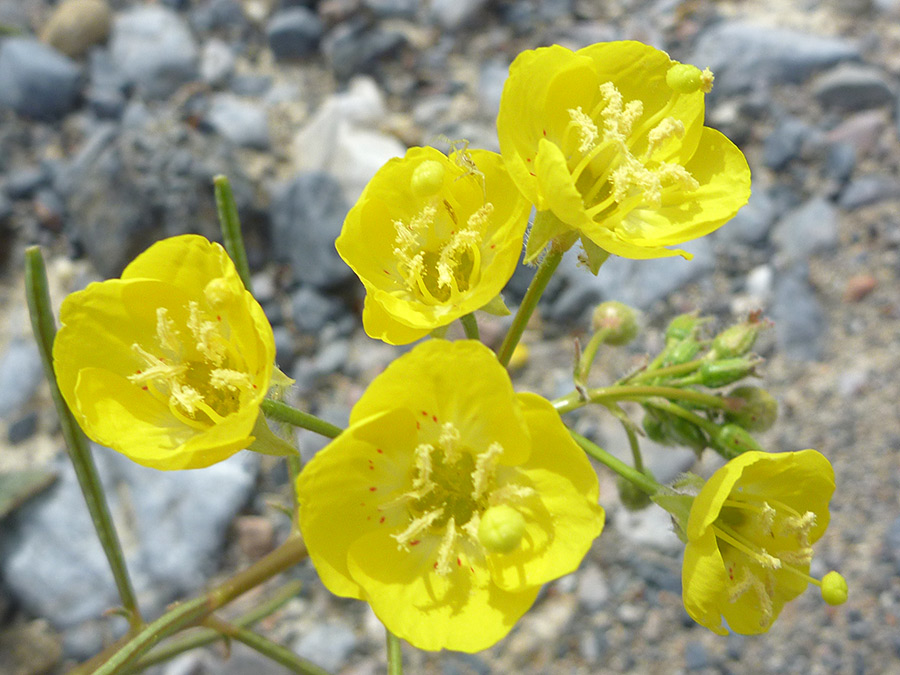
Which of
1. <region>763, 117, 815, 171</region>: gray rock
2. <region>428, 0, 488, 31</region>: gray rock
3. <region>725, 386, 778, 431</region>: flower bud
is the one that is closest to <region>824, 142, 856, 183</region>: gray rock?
<region>763, 117, 815, 171</region>: gray rock

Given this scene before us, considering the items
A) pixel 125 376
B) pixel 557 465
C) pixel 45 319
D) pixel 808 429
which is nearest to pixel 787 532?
pixel 557 465

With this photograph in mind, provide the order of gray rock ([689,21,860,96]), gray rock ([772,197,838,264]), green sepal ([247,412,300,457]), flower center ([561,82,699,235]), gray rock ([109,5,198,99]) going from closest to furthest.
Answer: green sepal ([247,412,300,457])
flower center ([561,82,699,235])
gray rock ([772,197,838,264])
gray rock ([689,21,860,96])
gray rock ([109,5,198,99])

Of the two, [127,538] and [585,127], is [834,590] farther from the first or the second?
[127,538]

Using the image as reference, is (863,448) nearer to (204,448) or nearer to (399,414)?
(399,414)

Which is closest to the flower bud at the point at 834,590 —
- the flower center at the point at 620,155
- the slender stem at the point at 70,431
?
the flower center at the point at 620,155

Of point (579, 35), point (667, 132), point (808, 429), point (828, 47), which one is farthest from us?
point (579, 35)

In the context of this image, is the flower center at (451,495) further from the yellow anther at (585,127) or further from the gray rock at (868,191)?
the gray rock at (868,191)

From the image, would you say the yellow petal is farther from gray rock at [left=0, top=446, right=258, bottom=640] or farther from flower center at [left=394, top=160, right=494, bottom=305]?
gray rock at [left=0, top=446, right=258, bottom=640]
